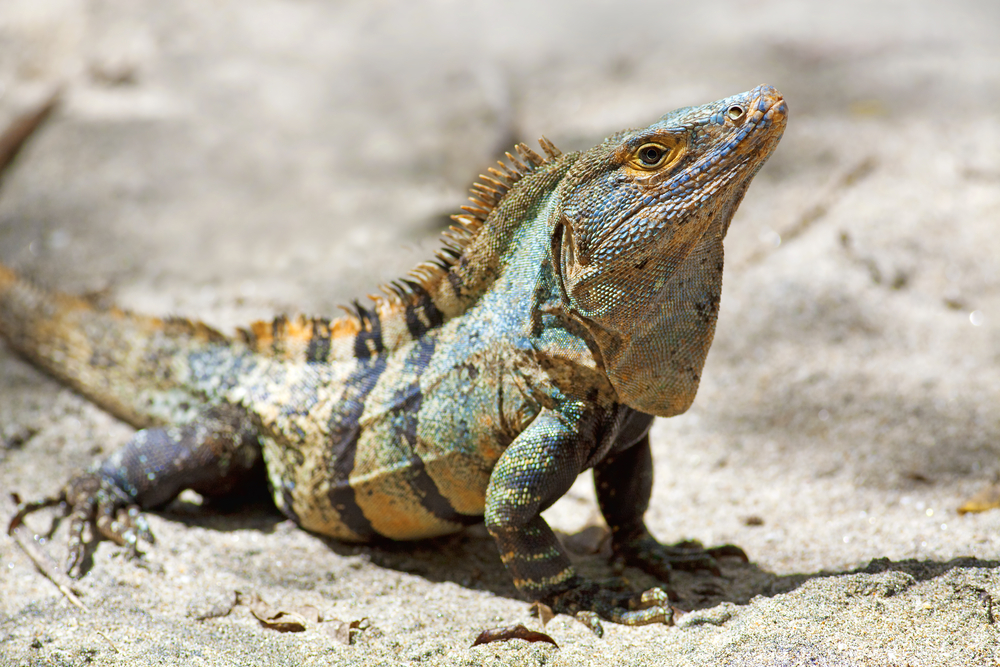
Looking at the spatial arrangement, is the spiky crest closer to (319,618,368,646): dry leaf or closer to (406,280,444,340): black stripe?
(406,280,444,340): black stripe

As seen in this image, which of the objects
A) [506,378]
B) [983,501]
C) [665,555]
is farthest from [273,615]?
[983,501]

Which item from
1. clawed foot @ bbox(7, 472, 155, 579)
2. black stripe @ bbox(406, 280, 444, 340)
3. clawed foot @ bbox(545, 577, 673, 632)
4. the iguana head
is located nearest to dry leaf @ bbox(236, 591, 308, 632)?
clawed foot @ bbox(7, 472, 155, 579)

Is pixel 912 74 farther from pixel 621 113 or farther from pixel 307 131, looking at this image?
pixel 307 131

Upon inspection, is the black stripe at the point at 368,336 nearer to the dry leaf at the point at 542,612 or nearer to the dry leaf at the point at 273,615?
the dry leaf at the point at 273,615

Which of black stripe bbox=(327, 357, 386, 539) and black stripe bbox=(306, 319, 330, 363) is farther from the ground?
black stripe bbox=(306, 319, 330, 363)

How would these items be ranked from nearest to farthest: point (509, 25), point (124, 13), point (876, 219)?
point (876, 219), point (124, 13), point (509, 25)

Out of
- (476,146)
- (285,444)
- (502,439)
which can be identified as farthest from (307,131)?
(502,439)

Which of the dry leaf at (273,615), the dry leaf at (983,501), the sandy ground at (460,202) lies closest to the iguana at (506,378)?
the sandy ground at (460,202)
